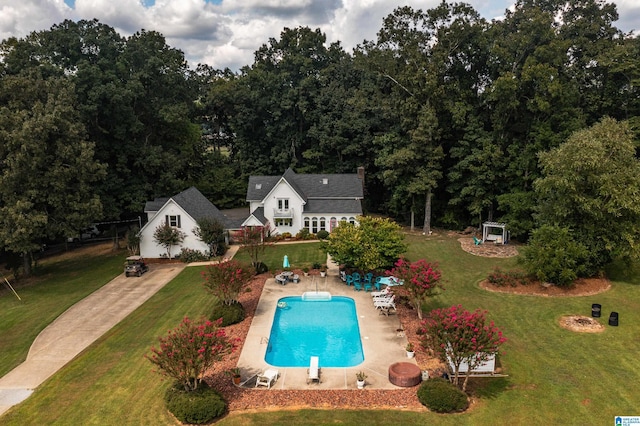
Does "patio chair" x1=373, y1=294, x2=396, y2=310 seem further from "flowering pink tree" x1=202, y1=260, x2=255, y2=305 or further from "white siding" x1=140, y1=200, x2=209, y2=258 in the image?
"white siding" x1=140, y1=200, x2=209, y2=258

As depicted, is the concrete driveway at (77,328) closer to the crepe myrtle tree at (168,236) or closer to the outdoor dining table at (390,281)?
the crepe myrtle tree at (168,236)

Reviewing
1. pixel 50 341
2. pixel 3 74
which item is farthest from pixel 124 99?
pixel 50 341

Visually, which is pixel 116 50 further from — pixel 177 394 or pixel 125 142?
pixel 177 394

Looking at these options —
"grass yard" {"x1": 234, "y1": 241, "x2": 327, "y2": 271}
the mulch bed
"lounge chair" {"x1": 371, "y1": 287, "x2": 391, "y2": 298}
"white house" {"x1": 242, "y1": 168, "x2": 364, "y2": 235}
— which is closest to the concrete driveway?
"grass yard" {"x1": 234, "y1": 241, "x2": 327, "y2": 271}

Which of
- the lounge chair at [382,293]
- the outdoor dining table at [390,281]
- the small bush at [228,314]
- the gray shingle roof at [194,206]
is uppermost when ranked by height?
the gray shingle roof at [194,206]

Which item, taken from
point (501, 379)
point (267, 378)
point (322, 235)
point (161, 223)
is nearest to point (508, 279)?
point (501, 379)

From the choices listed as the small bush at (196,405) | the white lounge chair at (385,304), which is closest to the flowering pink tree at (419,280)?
the white lounge chair at (385,304)
